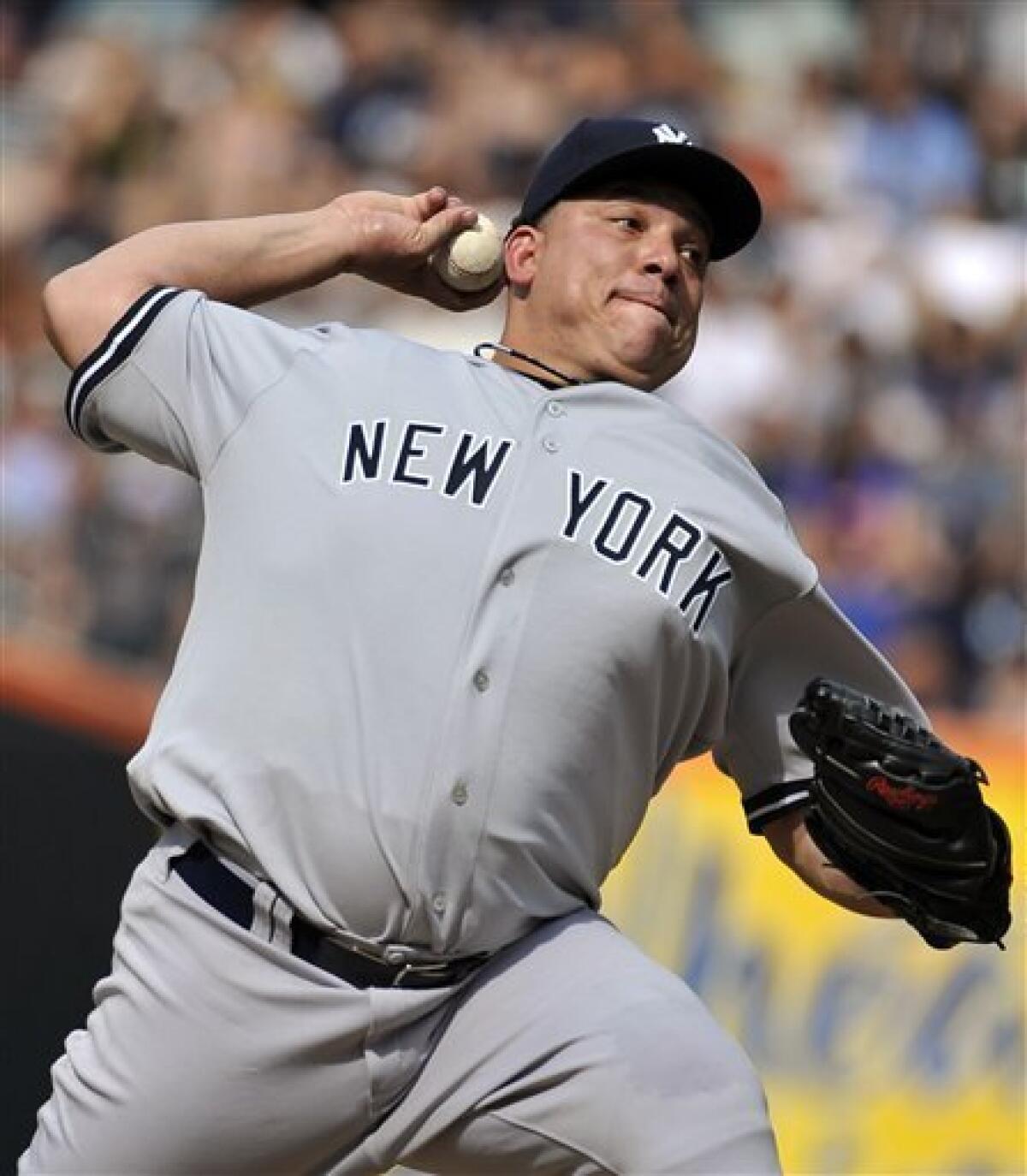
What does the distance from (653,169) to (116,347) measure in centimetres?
85

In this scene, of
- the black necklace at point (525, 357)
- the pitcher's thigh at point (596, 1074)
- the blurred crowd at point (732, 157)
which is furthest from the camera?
the blurred crowd at point (732, 157)

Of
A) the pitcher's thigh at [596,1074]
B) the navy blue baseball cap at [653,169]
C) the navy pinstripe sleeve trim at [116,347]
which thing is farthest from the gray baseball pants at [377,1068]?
the navy blue baseball cap at [653,169]

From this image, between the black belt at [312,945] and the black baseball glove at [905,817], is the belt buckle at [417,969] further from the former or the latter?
the black baseball glove at [905,817]

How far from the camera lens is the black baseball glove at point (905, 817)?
331cm

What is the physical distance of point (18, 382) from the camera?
9781 mm

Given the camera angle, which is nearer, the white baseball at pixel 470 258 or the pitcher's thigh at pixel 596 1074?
the pitcher's thigh at pixel 596 1074

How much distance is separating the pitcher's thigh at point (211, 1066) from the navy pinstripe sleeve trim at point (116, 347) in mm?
706

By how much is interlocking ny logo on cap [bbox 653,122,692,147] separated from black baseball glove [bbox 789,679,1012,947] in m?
0.81

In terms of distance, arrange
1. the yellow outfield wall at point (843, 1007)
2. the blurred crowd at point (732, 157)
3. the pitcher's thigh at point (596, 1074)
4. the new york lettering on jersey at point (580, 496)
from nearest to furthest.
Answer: the pitcher's thigh at point (596, 1074) < the new york lettering on jersey at point (580, 496) < the yellow outfield wall at point (843, 1007) < the blurred crowd at point (732, 157)

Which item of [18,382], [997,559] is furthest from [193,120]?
[997,559]

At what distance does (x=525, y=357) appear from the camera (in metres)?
3.56

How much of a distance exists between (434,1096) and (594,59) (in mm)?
8485

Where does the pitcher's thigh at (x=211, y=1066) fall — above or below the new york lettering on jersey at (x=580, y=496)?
below

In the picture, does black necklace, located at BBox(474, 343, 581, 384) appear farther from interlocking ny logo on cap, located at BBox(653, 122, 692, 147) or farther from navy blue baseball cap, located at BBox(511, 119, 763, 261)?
interlocking ny logo on cap, located at BBox(653, 122, 692, 147)
